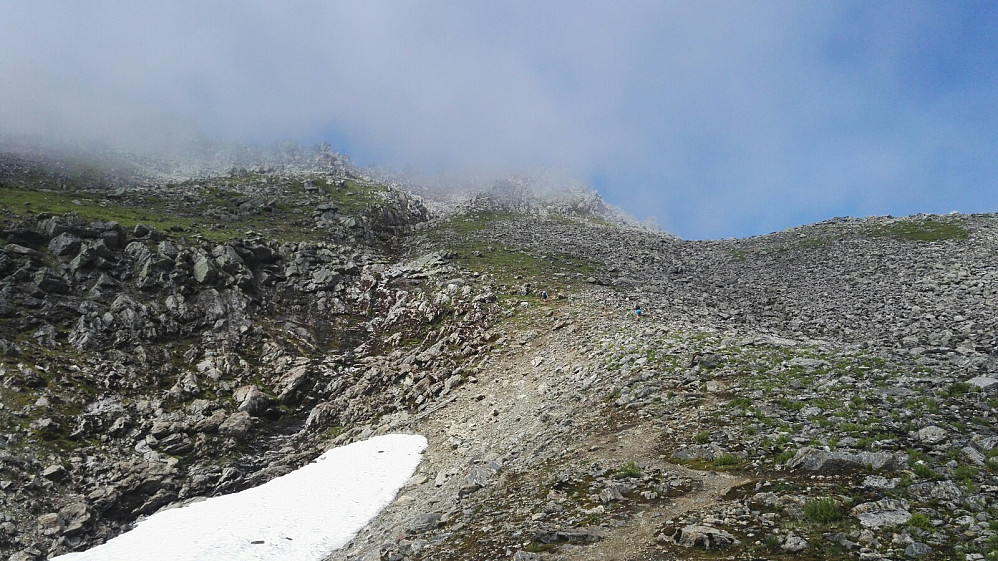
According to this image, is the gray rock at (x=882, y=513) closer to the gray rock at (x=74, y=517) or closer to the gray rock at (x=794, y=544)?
the gray rock at (x=794, y=544)

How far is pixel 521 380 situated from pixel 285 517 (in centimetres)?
1648

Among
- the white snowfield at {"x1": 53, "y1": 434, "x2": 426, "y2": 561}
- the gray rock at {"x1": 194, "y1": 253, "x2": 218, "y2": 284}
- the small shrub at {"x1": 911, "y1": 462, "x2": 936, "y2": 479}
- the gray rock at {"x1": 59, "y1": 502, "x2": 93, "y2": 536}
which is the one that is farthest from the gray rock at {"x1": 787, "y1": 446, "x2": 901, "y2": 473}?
→ the gray rock at {"x1": 194, "y1": 253, "x2": 218, "y2": 284}

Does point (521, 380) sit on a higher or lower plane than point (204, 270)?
lower

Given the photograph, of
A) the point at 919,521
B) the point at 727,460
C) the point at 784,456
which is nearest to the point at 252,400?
the point at 727,460

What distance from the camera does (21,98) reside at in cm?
13962

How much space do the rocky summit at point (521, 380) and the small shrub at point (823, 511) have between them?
91 millimetres

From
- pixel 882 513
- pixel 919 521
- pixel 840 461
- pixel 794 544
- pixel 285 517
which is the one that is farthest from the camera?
pixel 285 517

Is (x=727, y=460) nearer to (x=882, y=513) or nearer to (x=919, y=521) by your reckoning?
(x=882, y=513)

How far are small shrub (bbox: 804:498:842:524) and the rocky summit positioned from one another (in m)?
0.09

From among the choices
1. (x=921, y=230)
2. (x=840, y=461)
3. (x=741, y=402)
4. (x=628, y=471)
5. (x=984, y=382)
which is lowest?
(x=628, y=471)

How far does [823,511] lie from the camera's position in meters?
12.3

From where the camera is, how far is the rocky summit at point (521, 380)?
14.3m

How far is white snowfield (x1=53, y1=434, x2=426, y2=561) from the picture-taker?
22.5 m

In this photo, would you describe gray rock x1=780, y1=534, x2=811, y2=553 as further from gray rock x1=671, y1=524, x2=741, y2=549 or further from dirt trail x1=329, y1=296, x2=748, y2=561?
dirt trail x1=329, y1=296, x2=748, y2=561
